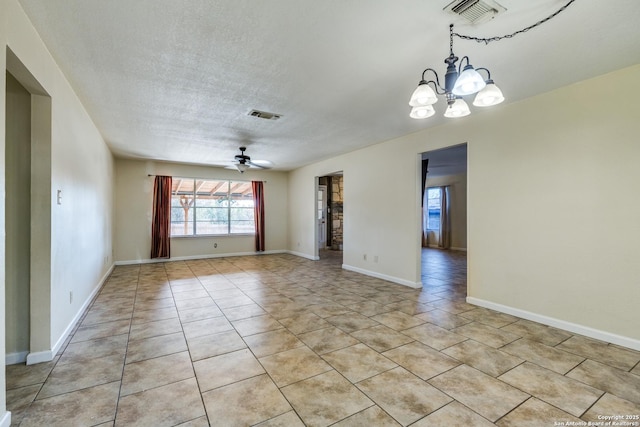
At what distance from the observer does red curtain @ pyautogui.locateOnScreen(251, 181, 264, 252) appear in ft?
26.6

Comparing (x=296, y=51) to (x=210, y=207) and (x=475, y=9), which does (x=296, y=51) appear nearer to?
(x=475, y=9)

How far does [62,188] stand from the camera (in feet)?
8.73

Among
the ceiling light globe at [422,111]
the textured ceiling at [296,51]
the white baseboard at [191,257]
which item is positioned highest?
the textured ceiling at [296,51]

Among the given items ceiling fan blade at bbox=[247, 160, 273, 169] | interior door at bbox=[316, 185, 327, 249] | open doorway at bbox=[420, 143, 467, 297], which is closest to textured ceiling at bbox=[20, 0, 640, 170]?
ceiling fan blade at bbox=[247, 160, 273, 169]

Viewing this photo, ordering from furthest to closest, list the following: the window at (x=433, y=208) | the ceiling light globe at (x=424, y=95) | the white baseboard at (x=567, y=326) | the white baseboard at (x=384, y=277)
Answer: the window at (x=433, y=208) → the white baseboard at (x=384, y=277) → the white baseboard at (x=567, y=326) → the ceiling light globe at (x=424, y=95)

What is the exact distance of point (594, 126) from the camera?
2.78 meters

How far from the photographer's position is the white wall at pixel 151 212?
664 centimetres

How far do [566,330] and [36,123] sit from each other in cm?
515

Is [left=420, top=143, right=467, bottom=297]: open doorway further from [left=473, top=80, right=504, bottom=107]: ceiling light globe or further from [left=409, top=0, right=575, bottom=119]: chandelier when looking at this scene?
[left=473, top=80, right=504, bottom=107]: ceiling light globe

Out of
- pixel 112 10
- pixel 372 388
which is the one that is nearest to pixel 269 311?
pixel 372 388

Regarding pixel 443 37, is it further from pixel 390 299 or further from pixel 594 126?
pixel 390 299

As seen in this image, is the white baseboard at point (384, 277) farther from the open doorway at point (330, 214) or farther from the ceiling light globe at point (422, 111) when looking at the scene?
the open doorway at point (330, 214)

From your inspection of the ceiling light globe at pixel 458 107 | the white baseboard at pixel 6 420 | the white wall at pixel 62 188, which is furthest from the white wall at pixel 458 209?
the white baseboard at pixel 6 420

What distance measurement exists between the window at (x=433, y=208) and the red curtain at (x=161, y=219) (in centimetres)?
857
